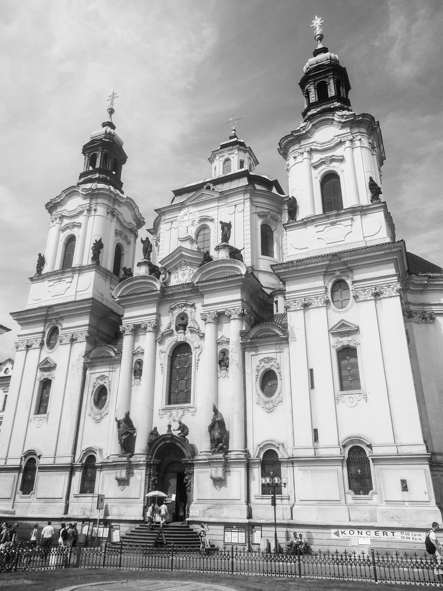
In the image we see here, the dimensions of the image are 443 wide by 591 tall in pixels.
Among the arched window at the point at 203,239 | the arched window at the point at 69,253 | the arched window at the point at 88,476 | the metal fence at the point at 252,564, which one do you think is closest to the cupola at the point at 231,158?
the arched window at the point at 203,239

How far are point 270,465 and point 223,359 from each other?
5.54 meters

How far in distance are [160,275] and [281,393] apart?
36.1ft

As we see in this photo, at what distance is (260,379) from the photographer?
2422cm

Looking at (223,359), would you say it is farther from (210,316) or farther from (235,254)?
(235,254)

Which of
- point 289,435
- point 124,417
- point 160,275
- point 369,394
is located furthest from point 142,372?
point 369,394

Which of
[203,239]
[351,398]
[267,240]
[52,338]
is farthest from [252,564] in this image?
[203,239]

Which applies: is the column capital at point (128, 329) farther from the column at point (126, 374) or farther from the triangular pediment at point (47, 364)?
the triangular pediment at point (47, 364)

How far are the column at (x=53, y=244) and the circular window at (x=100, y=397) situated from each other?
972cm

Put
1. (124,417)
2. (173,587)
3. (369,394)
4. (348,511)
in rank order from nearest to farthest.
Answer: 1. (173,587)
2. (348,511)
3. (369,394)
4. (124,417)

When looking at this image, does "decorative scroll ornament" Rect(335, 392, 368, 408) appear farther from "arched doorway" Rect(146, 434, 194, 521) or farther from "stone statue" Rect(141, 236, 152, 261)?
"stone statue" Rect(141, 236, 152, 261)

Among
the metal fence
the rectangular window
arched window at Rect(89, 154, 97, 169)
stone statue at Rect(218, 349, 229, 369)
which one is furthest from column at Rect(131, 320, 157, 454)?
arched window at Rect(89, 154, 97, 169)

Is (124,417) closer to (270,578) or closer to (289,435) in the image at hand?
(289,435)

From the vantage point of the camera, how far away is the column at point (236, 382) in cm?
2309

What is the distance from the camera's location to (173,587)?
440 inches
